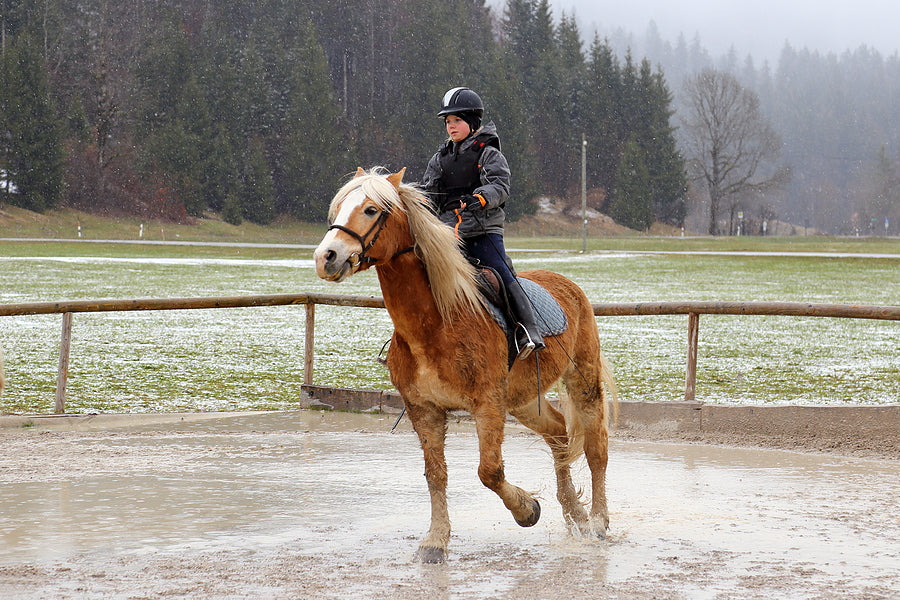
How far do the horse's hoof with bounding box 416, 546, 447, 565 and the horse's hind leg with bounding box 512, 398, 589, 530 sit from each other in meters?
1.09

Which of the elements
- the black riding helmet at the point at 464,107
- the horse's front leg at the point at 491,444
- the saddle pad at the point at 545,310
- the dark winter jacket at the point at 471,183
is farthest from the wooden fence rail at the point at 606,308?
the horse's front leg at the point at 491,444

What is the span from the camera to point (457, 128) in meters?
5.54

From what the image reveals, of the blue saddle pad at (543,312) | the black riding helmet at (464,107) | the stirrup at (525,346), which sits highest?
the black riding helmet at (464,107)

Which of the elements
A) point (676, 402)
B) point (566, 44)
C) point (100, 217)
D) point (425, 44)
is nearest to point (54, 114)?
point (100, 217)

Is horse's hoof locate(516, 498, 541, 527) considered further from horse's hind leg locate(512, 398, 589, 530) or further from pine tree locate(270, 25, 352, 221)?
pine tree locate(270, 25, 352, 221)

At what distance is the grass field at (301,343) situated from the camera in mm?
11688

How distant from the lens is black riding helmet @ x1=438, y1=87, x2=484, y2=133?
550 cm

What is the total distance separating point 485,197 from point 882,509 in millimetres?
3281

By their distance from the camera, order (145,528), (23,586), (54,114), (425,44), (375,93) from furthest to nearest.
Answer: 1. (375,93)
2. (425,44)
3. (54,114)
4. (145,528)
5. (23,586)

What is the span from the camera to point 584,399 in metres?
6.37

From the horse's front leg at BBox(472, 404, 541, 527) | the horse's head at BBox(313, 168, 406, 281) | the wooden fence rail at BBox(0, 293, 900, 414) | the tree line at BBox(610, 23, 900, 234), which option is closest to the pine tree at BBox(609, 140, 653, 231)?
the tree line at BBox(610, 23, 900, 234)

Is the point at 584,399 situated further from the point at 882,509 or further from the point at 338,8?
the point at 338,8

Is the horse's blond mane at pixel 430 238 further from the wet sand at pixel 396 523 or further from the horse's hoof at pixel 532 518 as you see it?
the wet sand at pixel 396 523

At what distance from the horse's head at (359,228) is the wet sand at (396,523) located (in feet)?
4.97
